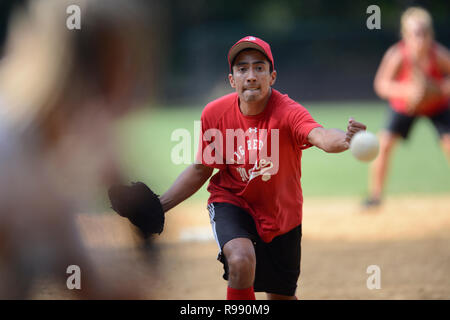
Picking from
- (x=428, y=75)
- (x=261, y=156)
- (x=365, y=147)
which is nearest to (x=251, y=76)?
(x=261, y=156)

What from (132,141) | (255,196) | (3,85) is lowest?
(255,196)

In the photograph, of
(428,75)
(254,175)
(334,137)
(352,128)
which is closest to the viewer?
(352,128)

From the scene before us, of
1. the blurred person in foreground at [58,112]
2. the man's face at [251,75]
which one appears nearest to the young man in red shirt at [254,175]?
the man's face at [251,75]

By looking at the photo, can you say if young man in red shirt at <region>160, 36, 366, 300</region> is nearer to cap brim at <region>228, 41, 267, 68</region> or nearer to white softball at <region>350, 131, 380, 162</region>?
cap brim at <region>228, 41, 267, 68</region>

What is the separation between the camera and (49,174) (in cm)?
143

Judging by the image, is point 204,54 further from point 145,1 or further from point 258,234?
point 145,1

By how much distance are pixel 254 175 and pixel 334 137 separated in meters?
0.59

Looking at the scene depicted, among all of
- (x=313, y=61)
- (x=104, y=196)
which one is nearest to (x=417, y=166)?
(x=104, y=196)

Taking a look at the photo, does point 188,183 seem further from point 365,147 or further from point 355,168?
point 355,168

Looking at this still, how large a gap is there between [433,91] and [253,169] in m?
4.54

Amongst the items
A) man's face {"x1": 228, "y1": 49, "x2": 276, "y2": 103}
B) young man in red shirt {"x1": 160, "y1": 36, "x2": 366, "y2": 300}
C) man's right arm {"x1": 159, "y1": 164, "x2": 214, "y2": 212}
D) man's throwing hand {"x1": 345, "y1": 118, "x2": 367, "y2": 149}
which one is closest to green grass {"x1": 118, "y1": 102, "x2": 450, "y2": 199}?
man's right arm {"x1": 159, "y1": 164, "x2": 214, "y2": 212}

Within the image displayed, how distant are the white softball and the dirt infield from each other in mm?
967

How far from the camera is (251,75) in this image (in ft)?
9.38

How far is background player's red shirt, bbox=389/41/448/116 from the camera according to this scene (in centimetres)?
686
